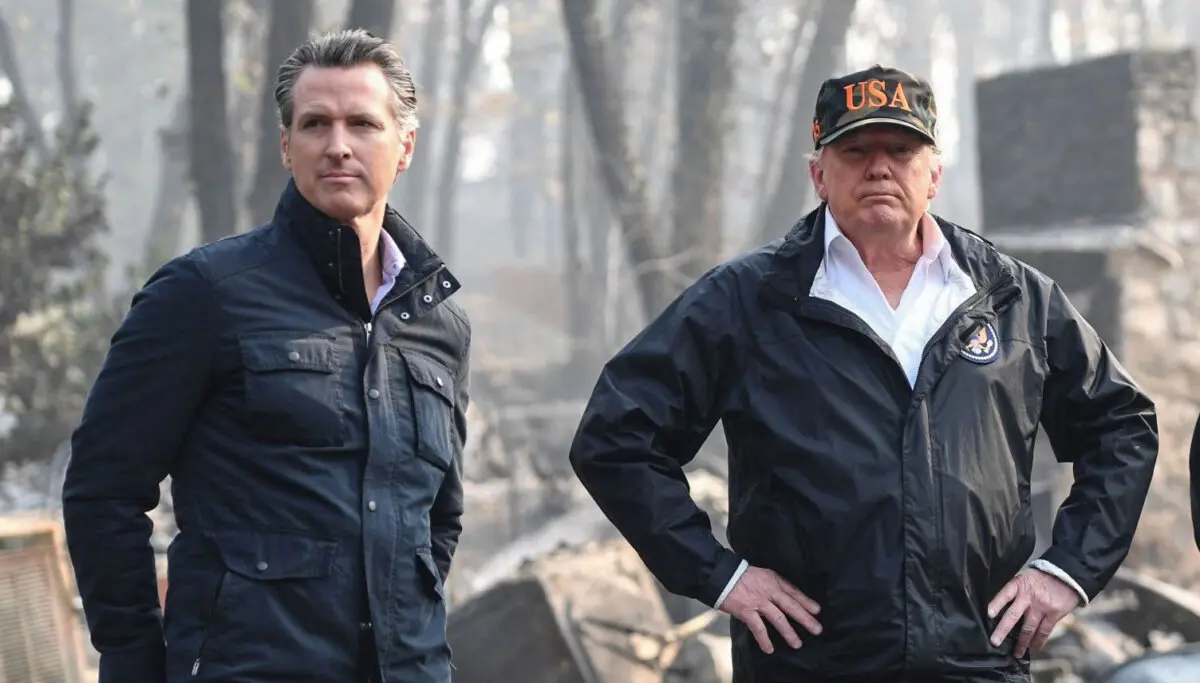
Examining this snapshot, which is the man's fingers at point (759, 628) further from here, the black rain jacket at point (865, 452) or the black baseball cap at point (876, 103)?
the black baseball cap at point (876, 103)

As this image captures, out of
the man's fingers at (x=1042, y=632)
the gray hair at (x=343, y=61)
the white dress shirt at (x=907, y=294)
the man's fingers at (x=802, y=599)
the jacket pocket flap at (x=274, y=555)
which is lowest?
the man's fingers at (x=1042, y=632)

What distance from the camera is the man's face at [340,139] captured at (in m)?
2.85

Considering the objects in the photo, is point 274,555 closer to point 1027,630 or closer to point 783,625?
point 783,625

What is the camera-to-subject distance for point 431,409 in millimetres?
2914

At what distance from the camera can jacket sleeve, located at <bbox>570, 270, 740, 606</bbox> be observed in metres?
2.90

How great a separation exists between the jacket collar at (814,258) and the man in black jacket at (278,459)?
0.73 m

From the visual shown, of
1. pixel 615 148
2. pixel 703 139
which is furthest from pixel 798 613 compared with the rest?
pixel 703 139

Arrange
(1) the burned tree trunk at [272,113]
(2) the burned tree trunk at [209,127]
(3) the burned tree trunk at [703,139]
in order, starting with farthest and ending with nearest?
1. (3) the burned tree trunk at [703,139]
2. (2) the burned tree trunk at [209,127]
3. (1) the burned tree trunk at [272,113]

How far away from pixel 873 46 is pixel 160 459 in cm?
2741

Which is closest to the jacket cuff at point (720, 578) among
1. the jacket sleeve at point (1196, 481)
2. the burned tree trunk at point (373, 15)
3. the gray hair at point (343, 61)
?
the jacket sleeve at point (1196, 481)

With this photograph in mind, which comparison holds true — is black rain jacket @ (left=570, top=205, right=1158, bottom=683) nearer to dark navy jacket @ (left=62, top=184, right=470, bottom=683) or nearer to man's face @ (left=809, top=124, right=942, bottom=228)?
man's face @ (left=809, top=124, right=942, bottom=228)

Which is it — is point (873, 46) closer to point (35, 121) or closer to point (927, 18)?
point (35, 121)

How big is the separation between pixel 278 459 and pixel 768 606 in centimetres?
94

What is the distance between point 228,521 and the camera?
8.75ft
